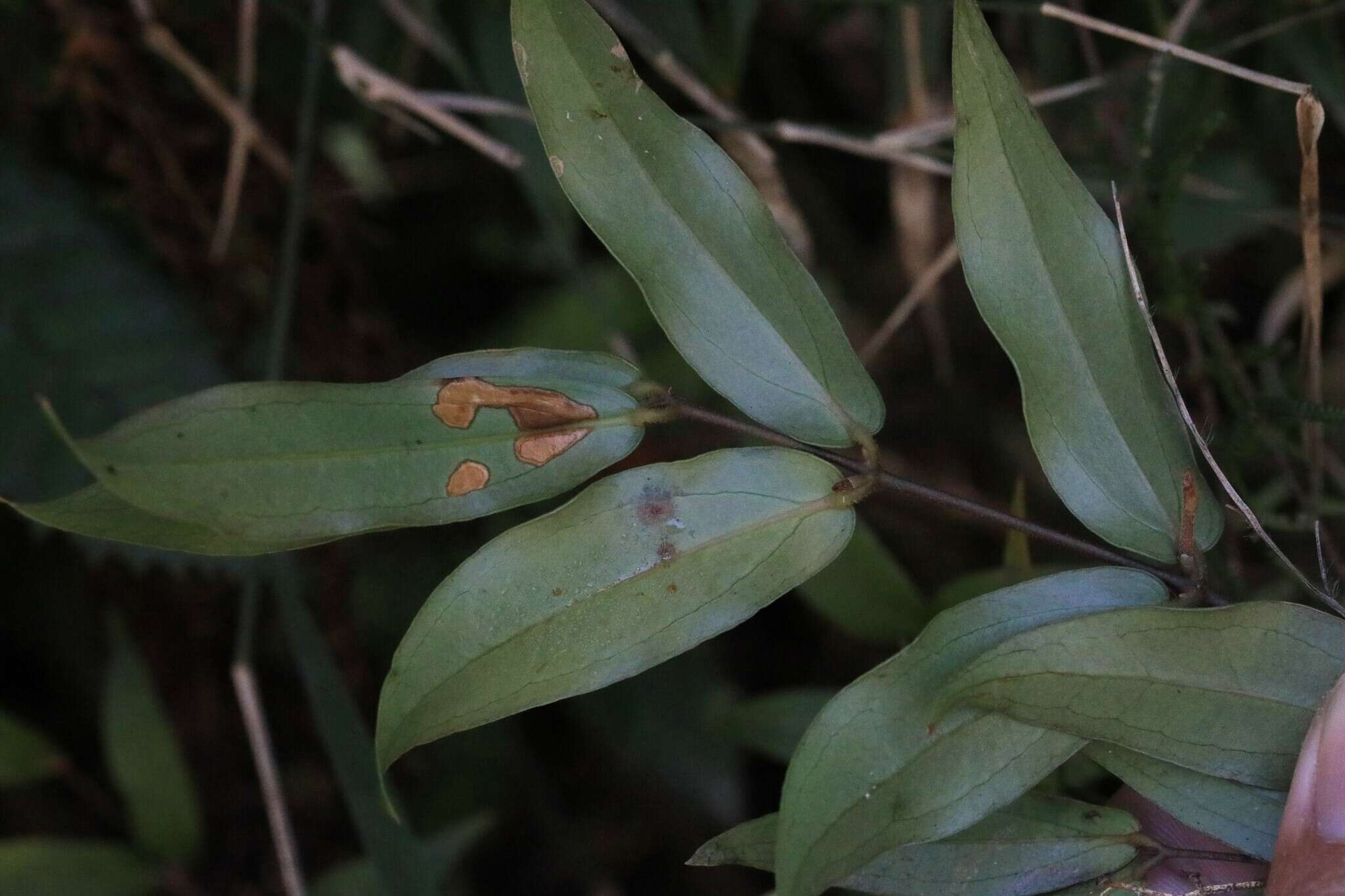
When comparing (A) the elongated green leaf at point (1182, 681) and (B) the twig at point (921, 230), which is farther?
(B) the twig at point (921, 230)

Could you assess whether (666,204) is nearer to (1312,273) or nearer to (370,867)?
(1312,273)

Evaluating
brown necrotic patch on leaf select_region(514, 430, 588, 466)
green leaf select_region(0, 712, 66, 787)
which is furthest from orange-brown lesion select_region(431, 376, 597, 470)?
green leaf select_region(0, 712, 66, 787)

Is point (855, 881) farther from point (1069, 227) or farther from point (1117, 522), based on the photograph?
point (1069, 227)

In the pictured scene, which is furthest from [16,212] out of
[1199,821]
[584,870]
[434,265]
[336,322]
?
[1199,821]

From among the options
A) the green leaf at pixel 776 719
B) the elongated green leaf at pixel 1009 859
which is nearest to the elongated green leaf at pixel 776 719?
the green leaf at pixel 776 719

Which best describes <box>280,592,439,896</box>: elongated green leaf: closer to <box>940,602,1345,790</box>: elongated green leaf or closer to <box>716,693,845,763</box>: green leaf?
<box>716,693,845,763</box>: green leaf

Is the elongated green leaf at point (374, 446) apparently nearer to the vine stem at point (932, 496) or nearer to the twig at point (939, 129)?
the vine stem at point (932, 496)
